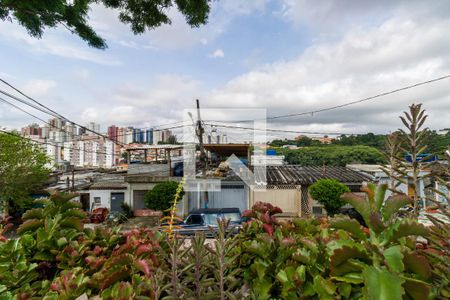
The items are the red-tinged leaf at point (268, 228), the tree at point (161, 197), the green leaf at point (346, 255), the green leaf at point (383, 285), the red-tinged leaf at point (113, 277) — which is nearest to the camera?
the green leaf at point (383, 285)

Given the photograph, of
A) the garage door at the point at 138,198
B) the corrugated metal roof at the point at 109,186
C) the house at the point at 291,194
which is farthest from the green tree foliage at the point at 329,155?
the corrugated metal roof at the point at 109,186

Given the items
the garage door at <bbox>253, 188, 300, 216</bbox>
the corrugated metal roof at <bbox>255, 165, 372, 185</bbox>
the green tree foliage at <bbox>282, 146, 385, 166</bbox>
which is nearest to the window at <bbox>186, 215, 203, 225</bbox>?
the garage door at <bbox>253, 188, 300, 216</bbox>

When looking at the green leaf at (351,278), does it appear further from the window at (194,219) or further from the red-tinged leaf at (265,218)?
the window at (194,219)

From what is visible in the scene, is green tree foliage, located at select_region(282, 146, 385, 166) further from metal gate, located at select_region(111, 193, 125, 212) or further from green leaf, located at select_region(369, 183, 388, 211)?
green leaf, located at select_region(369, 183, 388, 211)

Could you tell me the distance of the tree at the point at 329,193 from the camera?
33.9 ft

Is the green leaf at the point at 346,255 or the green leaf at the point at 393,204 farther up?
the green leaf at the point at 393,204

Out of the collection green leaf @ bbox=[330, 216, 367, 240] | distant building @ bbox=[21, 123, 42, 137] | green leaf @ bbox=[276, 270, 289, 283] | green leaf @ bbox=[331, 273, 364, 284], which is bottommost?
green leaf @ bbox=[276, 270, 289, 283]

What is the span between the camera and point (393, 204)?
0.74 metres

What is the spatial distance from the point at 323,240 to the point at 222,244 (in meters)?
0.40

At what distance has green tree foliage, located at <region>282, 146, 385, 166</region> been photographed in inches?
1215

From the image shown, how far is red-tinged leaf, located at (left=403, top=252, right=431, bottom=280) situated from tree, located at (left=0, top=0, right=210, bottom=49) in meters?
2.68

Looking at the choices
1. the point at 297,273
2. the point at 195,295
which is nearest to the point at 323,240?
the point at 297,273

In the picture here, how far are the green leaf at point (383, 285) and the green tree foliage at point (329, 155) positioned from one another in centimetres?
3009

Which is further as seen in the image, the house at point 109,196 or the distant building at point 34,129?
the distant building at point 34,129
